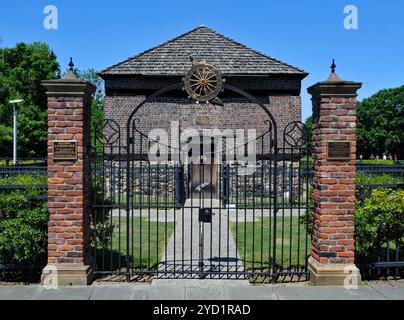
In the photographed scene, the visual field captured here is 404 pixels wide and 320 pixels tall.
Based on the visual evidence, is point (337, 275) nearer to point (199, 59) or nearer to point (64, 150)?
point (64, 150)

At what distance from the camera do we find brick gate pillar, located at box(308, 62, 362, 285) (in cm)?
600

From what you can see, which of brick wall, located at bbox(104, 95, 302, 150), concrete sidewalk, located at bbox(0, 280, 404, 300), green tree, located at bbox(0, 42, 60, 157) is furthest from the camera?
green tree, located at bbox(0, 42, 60, 157)

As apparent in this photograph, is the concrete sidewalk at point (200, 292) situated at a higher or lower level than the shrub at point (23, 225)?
lower

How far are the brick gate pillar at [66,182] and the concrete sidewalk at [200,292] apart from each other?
12.5 inches

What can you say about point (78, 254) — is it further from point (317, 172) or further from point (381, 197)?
point (381, 197)

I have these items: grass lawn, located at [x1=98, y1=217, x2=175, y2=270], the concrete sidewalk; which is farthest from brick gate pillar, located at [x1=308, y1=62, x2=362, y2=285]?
grass lawn, located at [x1=98, y1=217, x2=175, y2=270]

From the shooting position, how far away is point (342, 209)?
604cm

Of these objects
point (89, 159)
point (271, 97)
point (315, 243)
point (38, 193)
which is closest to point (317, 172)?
point (315, 243)

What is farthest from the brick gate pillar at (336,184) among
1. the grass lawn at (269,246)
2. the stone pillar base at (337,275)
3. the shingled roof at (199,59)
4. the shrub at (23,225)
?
the shingled roof at (199,59)

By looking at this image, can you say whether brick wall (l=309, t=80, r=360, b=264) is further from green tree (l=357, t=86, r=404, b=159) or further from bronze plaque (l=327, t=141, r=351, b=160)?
green tree (l=357, t=86, r=404, b=159)

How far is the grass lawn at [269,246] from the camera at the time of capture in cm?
669

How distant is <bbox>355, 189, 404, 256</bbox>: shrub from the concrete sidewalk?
0.67 meters

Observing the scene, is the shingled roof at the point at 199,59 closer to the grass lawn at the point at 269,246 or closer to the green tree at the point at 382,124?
the grass lawn at the point at 269,246

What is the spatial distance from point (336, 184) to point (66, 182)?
3.91 meters
